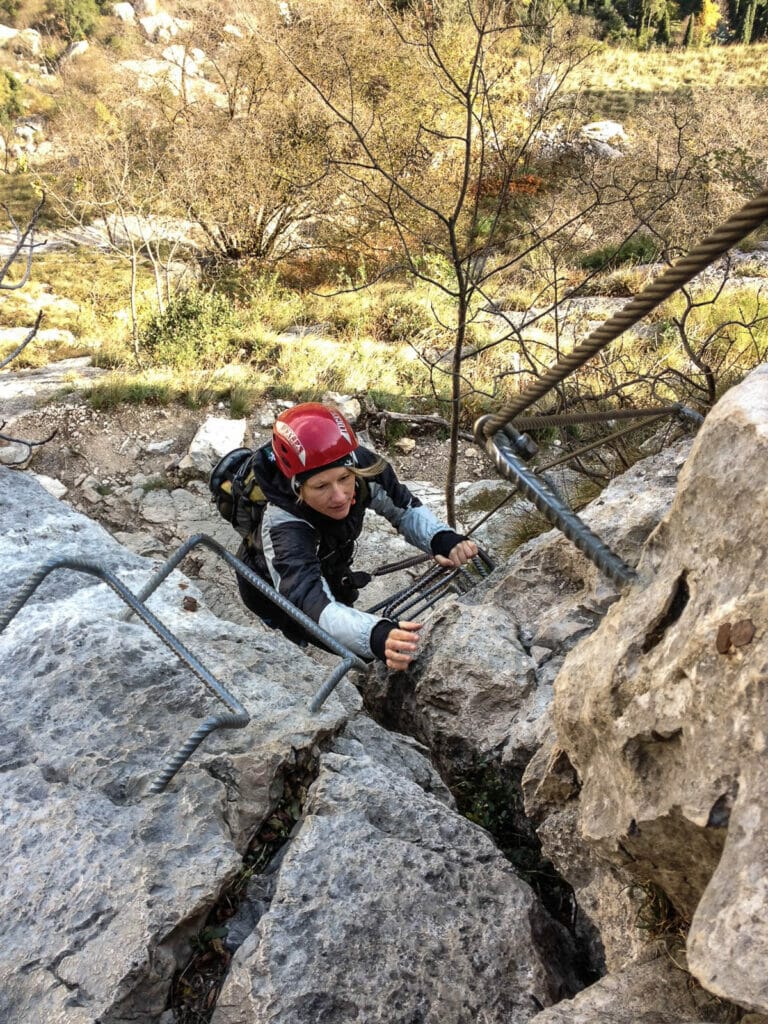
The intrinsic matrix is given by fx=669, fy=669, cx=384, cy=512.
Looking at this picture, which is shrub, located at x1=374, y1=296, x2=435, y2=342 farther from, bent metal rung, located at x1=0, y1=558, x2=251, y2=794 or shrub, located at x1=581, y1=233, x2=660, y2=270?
bent metal rung, located at x1=0, y1=558, x2=251, y2=794

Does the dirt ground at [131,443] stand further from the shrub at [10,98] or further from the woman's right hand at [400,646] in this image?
the shrub at [10,98]

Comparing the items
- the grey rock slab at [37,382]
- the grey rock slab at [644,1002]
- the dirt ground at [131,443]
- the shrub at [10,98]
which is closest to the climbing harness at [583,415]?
the grey rock slab at [644,1002]

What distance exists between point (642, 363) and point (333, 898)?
344 inches

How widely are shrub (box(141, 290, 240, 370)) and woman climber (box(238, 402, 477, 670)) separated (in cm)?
778

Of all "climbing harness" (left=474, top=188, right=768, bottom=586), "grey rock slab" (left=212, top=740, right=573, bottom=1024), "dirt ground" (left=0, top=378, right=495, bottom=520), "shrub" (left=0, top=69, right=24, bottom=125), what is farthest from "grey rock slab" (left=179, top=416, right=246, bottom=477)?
"shrub" (left=0, top=69, right=24, bottom=125)

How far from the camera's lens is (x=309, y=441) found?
3316mm

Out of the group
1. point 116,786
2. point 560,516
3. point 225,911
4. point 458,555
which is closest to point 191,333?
point 458,555

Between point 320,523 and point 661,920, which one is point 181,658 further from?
point 661,920

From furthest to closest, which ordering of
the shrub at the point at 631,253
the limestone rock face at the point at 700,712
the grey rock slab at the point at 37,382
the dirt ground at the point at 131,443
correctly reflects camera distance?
the shrub at the point at 631,253, the grey rock slab at the point at 37,382, the dirt ground at the point at 131,443, the limestone rock face at the point at 700,712

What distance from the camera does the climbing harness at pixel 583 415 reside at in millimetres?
987

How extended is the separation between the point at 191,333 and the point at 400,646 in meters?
9.81

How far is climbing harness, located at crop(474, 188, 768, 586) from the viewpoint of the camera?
99cm

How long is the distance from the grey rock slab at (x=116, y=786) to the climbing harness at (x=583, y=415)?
61.8 inches

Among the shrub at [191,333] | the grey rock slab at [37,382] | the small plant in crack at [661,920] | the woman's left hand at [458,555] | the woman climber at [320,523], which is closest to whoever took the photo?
the small plant in crack at [661,920]
